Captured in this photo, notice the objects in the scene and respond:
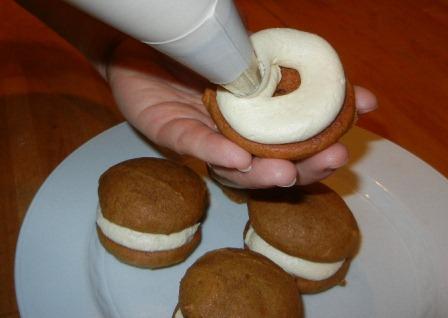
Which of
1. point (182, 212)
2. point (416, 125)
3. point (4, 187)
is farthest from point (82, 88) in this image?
point (416, 125)

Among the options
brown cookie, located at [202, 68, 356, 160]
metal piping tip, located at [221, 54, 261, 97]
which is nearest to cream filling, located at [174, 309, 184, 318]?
brown cookie, located at [202, 68, 356, 160]

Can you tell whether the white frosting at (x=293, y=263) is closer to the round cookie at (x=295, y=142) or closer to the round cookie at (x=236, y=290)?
the round cookie at (x=236, y=290)

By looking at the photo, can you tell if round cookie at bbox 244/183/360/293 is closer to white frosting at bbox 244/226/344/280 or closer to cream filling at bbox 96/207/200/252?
white frosting at bbox 244/226/344/280

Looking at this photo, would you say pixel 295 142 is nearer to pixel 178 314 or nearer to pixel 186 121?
pixel 186 121

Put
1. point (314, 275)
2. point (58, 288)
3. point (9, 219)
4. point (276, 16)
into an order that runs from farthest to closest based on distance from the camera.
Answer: point (276, 16)
point (9, 219)
point (314, 275)
point (58, 288)

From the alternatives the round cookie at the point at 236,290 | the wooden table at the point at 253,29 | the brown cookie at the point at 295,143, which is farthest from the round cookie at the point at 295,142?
the wooden table at the point at 253,29

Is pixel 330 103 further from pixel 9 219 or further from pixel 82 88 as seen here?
pixel 82 88

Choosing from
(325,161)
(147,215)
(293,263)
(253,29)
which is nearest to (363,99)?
(325,161)
